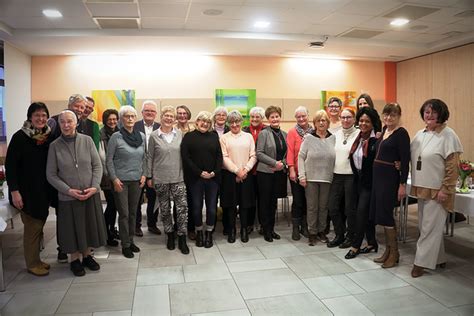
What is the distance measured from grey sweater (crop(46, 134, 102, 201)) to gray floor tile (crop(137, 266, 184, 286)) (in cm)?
97

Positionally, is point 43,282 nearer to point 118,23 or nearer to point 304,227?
point 304,227

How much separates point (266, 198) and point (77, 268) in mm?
2111

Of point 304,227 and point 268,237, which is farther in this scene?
point 304,227

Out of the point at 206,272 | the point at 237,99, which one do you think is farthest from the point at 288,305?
the point at 237,99

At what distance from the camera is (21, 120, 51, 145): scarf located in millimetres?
3201

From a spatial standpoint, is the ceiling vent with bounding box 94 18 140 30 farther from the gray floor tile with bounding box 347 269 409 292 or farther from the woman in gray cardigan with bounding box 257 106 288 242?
the gray floor tile with bounding box 347 269 409 292

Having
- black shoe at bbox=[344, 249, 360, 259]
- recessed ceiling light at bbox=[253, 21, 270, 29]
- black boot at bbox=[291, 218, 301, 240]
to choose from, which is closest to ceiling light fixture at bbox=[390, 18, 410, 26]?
recessed ceiling light at bbox=[253, 21, 270, 29]

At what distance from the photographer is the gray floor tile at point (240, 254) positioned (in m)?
3.75

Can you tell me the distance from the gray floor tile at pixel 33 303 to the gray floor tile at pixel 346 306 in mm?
2127

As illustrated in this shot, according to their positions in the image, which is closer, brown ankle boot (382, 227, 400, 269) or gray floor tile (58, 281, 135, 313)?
gray floor tile (58, 281, 135, 313)

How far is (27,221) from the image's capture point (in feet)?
10.8

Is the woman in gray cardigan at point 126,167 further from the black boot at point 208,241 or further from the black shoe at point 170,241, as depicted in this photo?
the black boot at point 208,241

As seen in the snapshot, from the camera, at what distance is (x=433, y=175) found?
311 centimetres

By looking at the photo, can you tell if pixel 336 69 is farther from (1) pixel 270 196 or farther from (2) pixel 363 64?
(1) pixel 270 196
